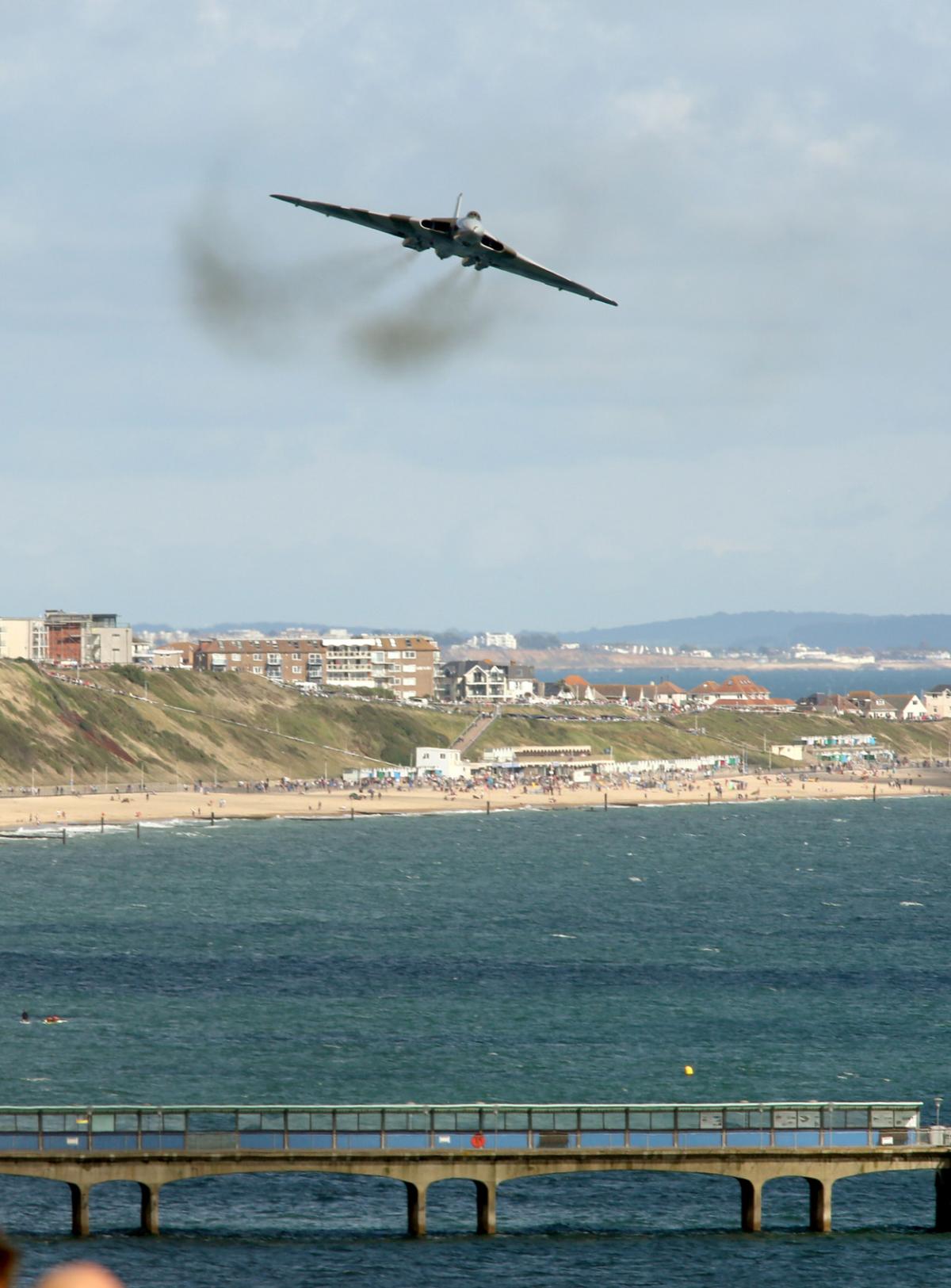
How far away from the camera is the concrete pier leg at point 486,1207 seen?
62.2 meters

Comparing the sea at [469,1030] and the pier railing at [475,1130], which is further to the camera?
the pier railing at [475,1130]

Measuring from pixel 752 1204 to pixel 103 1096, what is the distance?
104ft

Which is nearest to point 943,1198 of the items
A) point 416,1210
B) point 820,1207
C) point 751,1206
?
point 820,1207

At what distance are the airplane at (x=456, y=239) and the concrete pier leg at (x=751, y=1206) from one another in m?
Result: 31.2

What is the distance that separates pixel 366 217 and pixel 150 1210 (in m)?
34.6

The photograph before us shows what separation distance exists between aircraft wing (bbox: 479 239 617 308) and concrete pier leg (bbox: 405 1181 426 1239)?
3102 centimetres

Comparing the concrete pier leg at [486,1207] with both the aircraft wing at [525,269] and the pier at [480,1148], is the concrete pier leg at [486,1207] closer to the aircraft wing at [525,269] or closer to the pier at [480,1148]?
the pier at [480,1148]

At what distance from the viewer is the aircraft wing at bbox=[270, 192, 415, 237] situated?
57031 millimetres

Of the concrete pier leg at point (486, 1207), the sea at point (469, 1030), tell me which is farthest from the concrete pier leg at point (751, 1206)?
the concrete pier leg at point (486, 1207)

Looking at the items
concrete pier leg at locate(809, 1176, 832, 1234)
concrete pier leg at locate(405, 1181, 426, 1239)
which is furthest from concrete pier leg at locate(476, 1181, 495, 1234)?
concrete pier leg at locate(809, 1176, 832, 1234)

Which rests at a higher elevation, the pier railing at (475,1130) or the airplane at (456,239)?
the airplane at (456,239)

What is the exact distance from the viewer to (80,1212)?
61.4 metres

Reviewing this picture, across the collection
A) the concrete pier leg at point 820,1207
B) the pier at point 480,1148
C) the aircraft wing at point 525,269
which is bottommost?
the concrete pier leg at point 820,1207

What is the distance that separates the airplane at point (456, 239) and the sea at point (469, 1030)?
3278 cm
